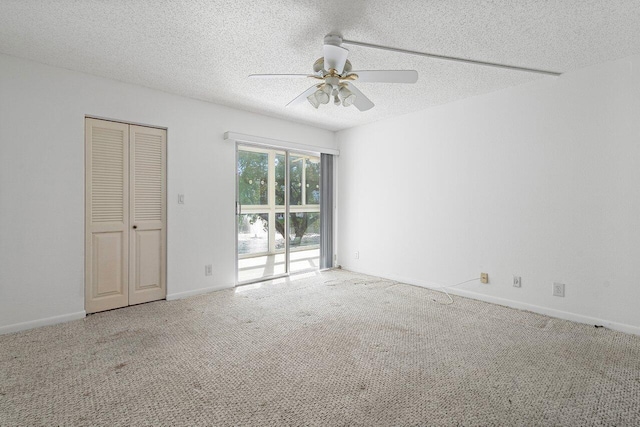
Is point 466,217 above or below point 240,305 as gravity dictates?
above

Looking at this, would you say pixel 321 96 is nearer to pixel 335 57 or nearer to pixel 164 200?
pixel 335 57

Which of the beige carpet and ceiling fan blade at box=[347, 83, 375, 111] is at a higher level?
ceiling fan blade at box=[347, 83, 375, 111]

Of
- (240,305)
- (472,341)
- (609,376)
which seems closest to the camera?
(609,376)

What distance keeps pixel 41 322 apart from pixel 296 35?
329 centimetres

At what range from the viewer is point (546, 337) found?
2566 millimetres

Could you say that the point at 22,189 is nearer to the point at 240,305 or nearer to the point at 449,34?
the point at 240,305

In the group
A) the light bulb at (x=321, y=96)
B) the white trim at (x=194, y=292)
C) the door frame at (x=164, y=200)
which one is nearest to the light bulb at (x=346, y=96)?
the light bulb at (x=321, y=96)

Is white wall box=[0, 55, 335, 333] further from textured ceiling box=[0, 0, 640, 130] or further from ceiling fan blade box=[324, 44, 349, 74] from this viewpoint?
ceiling fan blade box=[324, 44, 349, 74]

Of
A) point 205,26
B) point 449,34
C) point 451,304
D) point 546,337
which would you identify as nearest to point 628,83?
point 449,34

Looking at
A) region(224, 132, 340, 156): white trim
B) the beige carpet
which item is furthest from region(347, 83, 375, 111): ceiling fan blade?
the beige carpet

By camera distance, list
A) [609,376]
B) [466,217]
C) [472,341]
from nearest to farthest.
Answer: [609,376] < [472,341] < [466,217]

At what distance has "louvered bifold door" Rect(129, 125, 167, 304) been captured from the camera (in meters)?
3.38

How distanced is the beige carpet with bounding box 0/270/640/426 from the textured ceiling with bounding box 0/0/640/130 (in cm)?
232

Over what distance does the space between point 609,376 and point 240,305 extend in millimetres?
3043
